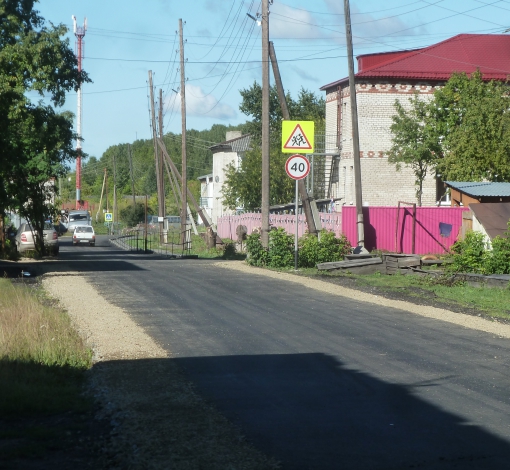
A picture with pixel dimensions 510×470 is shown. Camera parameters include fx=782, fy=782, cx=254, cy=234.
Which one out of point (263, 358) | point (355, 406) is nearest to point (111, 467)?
point (355, 406)

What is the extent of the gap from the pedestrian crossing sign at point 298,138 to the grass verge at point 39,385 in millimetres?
10934

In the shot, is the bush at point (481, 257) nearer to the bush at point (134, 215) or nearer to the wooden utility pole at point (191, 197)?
the wooden utility pole at point (191, 197)

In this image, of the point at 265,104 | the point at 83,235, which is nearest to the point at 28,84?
the point at 265,104

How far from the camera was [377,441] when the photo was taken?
5910mm

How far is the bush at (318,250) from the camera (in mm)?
23047

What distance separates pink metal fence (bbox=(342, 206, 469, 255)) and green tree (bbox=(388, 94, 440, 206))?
→ 17.3 feet

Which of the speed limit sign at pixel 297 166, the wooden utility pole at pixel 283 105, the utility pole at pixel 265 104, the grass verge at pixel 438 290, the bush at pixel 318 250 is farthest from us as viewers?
the wooden utility pole at pixel 283 105

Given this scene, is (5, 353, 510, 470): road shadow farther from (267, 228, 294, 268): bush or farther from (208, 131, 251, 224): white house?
(208, 131, 251, 224): white house

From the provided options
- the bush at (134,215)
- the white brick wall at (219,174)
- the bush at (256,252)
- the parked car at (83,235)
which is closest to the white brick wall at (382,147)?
the bush at (256,252)

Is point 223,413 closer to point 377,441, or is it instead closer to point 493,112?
point 377,441

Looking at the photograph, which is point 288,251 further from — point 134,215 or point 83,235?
Answer: point 134,215

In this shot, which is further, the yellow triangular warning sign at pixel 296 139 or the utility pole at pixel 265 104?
the utility pole at pixel 265 104

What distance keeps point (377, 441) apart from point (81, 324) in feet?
21.6

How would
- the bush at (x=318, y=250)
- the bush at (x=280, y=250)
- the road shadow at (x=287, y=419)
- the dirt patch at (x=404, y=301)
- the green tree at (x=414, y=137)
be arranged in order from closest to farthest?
the road shadow at (x=287, y=419) < the dirt patch at (x=404, y=301) < the bush at (x=280, y=250) < the bush at (x=318, y=250) < the green tree at (x=414, y=137)
